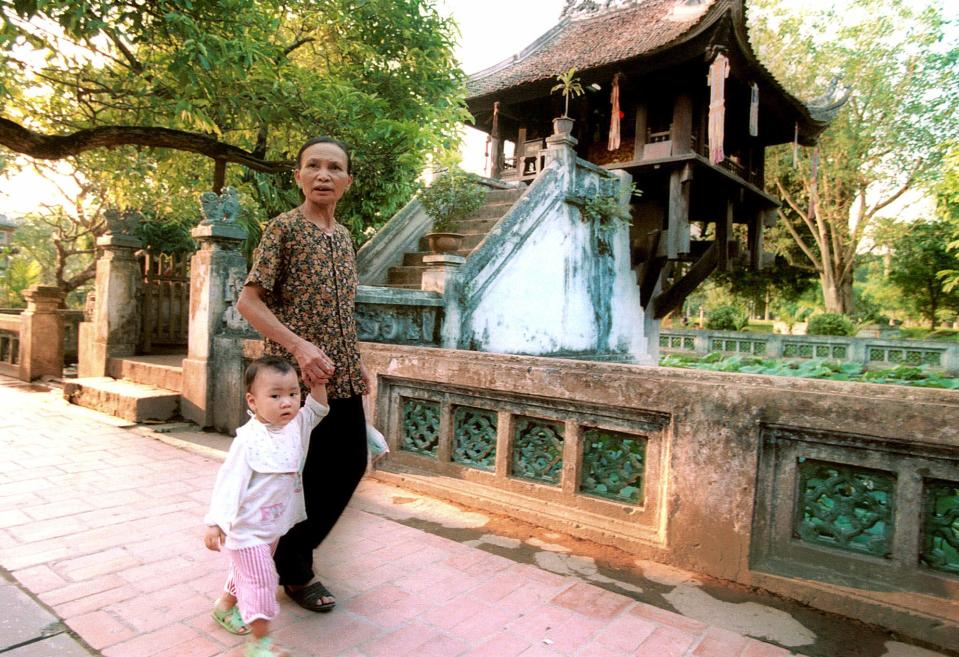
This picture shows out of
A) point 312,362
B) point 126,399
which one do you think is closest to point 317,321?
point 312,362

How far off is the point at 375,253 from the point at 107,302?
3.35 meters

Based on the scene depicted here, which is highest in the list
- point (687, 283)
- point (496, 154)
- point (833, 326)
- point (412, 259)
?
point (496, 154)

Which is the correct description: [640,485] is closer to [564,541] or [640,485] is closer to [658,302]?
[564,541]

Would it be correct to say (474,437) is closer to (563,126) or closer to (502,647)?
(502,647)

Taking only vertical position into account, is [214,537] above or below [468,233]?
below

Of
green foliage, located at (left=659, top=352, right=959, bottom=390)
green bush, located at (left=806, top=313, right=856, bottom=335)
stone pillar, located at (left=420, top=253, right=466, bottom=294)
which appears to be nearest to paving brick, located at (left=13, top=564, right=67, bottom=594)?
stone pillar, located at (left=420, top=253, right=466, bottom=294)

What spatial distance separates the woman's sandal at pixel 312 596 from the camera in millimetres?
2266

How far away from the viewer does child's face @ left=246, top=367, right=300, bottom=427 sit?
6.59 feet

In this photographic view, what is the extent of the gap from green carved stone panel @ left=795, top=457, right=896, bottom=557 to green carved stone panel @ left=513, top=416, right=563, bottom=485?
123 centimetres

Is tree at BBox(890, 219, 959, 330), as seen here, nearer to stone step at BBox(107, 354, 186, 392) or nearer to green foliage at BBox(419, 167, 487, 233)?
green foliage at BBox(419, 167, 487, 233)

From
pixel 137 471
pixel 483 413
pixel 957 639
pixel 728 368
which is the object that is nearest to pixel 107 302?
pixel 137 471

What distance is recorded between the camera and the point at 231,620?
2125 millimetres

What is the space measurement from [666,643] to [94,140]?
6961 millimetres

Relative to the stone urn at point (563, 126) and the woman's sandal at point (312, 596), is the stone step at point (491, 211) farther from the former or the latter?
the woman's sandal at point (312, 596)
